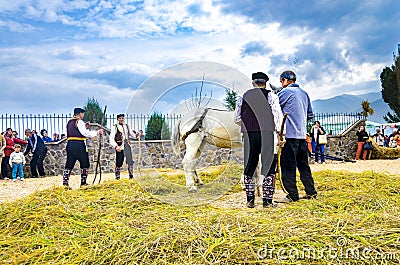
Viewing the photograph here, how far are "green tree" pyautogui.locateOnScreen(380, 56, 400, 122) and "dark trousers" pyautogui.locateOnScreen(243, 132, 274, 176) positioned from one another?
1011 inches

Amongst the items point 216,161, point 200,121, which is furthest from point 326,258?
point 216,161

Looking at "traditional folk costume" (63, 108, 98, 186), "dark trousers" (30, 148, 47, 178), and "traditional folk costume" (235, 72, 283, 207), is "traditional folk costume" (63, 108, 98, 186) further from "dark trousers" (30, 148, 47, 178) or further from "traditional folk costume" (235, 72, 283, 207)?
"dark trousers" (30, 148, 47, 178)

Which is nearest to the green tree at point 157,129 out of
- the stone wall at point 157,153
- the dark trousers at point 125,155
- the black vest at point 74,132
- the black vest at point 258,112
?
the stone wall at point 157,153

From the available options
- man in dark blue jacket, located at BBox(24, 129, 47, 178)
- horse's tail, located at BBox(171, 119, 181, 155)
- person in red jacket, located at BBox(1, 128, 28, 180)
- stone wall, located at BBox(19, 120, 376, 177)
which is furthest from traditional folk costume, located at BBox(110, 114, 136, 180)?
man in dark blue jacket, located at BBox(24, 129, 47, 178)

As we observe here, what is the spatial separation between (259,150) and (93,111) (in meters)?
15.2

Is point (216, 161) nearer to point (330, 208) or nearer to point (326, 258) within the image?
point (330, 208)

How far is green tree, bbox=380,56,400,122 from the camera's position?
28266 millimetres

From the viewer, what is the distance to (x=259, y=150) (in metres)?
5.09

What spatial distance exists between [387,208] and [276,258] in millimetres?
2058

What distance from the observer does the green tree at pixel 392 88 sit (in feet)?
92.7

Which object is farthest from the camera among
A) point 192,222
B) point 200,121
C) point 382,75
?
point 382,75

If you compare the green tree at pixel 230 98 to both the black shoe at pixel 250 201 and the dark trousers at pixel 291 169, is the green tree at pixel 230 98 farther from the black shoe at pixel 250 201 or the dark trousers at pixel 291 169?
the black shoe at pixel 250 201

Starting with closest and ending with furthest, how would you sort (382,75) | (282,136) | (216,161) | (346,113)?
(282,136) → (216,161) → (346,113) → (382,75)

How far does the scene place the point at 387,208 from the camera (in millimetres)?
4465
